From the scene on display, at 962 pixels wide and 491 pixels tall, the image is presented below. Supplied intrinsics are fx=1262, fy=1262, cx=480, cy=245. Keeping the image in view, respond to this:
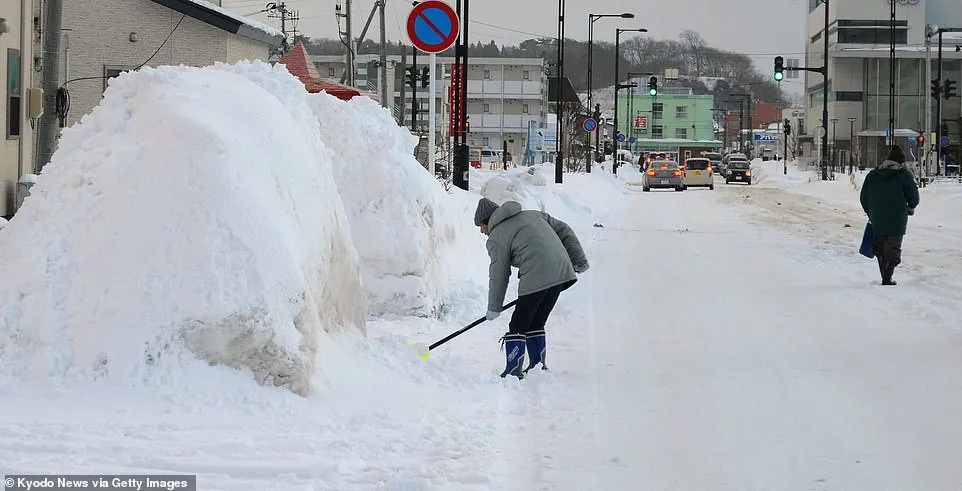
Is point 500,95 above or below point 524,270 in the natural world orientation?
above

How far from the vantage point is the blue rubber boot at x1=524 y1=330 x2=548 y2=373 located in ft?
29.9

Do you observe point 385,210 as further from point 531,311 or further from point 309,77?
point 309,77

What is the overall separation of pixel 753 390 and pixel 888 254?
7362mm

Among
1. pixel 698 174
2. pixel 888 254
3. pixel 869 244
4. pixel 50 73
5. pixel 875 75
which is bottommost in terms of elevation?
pixel 888 254

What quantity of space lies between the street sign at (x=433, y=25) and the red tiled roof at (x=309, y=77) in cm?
1495

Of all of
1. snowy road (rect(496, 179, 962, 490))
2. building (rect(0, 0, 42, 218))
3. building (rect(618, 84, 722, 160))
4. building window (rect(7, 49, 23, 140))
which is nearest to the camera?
snowy road (rect(496, 179, 962, 490))

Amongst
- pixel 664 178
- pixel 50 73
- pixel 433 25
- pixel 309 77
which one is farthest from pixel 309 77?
pixel 664 178

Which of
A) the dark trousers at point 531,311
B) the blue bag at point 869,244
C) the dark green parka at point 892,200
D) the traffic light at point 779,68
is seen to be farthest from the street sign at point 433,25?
the traffic light at point 779,68

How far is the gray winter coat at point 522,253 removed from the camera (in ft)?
29.5

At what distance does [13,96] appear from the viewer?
1795 centimetres

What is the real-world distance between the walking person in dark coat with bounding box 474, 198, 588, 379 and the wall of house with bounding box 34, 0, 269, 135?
769 inches

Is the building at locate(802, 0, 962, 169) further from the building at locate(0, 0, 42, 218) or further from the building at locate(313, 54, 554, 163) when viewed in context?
the building at locate(0, 0, 42, 218)

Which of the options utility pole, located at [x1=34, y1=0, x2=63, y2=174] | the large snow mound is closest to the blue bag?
the large snow mound

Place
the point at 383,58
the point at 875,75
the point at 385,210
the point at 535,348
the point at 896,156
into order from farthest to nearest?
1. the point at 875,75
2. the point at 383,58
3. the point at 896,156
4. the point at 385,210
5. the point at 535,348
